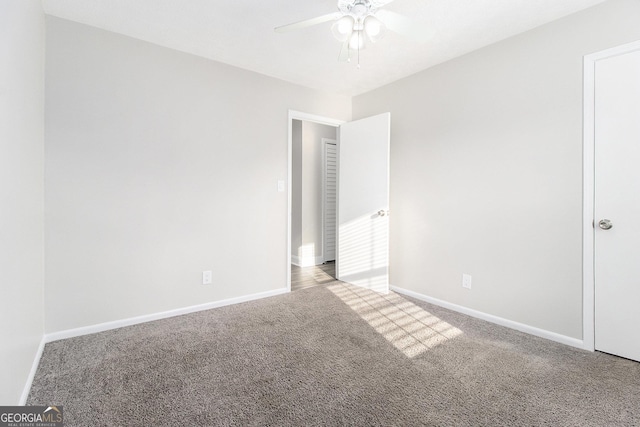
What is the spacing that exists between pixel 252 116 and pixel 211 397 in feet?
8.51

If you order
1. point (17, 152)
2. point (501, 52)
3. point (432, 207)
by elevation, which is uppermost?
point (501, 52)

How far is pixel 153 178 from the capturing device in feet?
8.81

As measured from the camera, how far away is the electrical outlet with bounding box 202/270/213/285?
298 centimetres

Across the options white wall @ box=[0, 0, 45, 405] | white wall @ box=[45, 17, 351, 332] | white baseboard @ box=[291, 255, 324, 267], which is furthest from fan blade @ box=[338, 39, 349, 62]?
white baseboard @ box=[291, 255, 324, 267]

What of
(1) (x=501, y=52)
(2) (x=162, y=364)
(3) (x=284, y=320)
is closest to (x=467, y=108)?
(1) (x=501, y=52)

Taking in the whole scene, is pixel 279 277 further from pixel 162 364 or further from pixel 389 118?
pixel 389 118

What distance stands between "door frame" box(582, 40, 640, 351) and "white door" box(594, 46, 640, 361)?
2 centimetres

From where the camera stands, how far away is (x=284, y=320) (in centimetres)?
273

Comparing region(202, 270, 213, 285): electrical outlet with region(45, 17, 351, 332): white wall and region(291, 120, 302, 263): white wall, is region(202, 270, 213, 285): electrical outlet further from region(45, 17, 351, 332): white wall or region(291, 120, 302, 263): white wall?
region(291, 120, 302, 263): white wall

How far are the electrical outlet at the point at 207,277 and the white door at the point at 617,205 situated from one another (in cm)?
318

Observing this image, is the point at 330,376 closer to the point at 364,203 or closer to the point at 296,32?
the point at 364,203

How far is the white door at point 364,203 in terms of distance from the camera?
11.3 feet

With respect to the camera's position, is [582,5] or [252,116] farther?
[252,116]

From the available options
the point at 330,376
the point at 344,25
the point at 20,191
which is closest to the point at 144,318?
the point at 20,191
